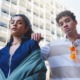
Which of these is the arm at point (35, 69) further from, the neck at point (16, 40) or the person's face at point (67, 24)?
the person's face at point (67, 24)

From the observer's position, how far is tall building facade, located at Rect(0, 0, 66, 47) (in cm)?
2041

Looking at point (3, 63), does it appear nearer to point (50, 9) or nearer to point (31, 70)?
point (31, 70)

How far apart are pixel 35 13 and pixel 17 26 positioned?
2420 cm

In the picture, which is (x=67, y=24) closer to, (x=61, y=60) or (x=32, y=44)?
(x=61, y=60)

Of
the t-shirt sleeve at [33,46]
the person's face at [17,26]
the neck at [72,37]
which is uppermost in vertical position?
the person's face at [17,26]

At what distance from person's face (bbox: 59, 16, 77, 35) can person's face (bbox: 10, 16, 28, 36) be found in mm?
273

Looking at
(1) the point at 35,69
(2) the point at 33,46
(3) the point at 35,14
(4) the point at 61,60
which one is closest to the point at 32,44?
(2) the point at 33,46

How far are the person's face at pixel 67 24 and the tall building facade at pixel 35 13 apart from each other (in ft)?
57.7

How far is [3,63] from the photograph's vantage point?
4.63 feet

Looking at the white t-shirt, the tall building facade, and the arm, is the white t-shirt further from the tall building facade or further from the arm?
the tall building facade

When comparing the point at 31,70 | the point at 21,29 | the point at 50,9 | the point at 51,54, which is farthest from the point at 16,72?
the point at 50,9

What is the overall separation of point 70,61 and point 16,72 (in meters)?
0.48

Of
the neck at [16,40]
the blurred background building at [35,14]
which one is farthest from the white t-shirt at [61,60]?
the blurred background building at [35,14]

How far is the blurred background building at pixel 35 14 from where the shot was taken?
20406 millimetres
